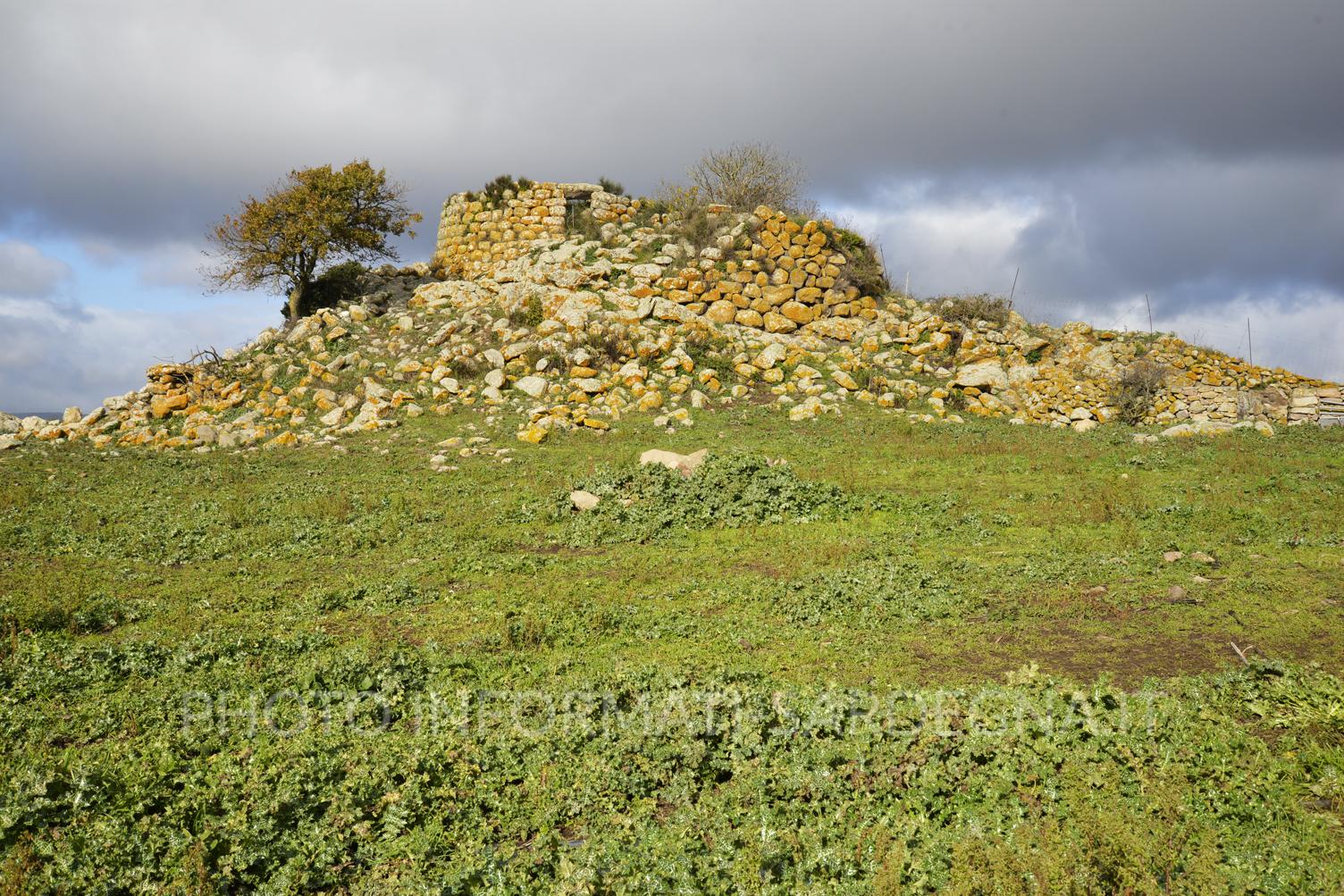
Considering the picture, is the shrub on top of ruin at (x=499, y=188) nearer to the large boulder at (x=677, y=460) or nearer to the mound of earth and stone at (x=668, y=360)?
the mound of earth and stone at (x=668, y=360)

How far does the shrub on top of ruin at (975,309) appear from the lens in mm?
25094

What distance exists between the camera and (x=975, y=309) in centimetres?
2528

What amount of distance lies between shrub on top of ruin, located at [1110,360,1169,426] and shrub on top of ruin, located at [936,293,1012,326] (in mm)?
3873

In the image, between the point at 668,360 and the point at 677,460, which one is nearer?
the point at 677,460

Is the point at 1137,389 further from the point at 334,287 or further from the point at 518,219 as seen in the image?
the point at 334,287

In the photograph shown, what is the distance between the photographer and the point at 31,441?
20.2 meters

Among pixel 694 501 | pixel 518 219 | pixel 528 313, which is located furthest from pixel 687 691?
pixel 518 219

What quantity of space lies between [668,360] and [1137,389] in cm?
1417

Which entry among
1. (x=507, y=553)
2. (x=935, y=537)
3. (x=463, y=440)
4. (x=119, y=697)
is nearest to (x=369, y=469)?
(x=463, y=440)

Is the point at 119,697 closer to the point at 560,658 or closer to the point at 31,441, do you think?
the point at 560,658

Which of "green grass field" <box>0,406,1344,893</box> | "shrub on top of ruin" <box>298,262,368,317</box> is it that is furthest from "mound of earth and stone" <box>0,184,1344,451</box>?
"green grass field" <box>0,406,1344,893</box>

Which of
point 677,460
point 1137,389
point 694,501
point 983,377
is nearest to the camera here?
point 694,501

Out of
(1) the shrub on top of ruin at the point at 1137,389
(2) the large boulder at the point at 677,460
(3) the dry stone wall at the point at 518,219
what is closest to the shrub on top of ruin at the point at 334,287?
(3) the dry stone wall at the point at 518,219

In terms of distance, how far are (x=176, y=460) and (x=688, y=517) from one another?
12460mm
